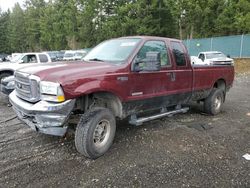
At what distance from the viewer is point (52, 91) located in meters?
4.27

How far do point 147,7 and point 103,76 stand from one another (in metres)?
34.5

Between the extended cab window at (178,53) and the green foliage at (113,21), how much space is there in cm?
2735

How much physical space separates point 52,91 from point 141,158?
1822 millimetres

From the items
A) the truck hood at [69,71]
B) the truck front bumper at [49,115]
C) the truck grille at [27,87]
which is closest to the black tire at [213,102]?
the truck hood at [69,71]

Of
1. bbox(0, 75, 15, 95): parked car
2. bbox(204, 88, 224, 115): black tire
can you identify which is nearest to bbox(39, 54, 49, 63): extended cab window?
bbox(0, 75, 15, 95): parked car

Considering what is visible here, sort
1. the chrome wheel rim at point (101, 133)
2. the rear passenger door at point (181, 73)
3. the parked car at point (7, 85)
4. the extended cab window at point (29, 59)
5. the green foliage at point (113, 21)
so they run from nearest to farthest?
1. the chrome wheel rim at point (101, 133)
2. the rear passenger door at point (181, 73)
3. the parked car at point (7, 85)
4. the extended cab window at point (29, 59)
5. the green foliage at point (113, 21)

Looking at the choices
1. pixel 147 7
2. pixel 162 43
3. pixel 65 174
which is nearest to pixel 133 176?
pixel 65 174

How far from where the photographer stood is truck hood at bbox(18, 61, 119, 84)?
14.3 ft

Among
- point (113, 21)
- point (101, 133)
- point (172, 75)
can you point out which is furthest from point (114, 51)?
point (113, 21)

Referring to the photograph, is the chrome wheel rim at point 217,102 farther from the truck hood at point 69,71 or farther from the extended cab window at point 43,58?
the extended cab window at point 43,58

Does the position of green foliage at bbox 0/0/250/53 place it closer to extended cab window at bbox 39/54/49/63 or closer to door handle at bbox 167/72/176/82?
extended cab window at bbox 39/54/49/63

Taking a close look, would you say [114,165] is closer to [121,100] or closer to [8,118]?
[121,100]

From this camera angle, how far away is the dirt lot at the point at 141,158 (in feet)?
13.2

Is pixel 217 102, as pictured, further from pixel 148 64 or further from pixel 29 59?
pixel 29 59
